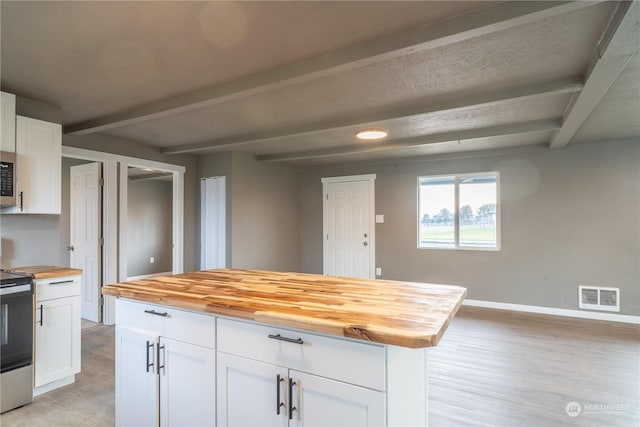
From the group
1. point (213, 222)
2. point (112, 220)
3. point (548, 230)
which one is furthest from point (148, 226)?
point (548, 230)

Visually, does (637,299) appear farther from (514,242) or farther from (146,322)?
(146,322)

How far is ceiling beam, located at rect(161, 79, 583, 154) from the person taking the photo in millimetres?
2504

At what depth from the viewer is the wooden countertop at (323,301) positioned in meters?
1.10

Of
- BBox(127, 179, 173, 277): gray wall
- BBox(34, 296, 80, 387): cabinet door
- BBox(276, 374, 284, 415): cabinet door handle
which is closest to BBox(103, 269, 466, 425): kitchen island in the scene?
BBox(276, 374, 284, 415): cabinet door handle

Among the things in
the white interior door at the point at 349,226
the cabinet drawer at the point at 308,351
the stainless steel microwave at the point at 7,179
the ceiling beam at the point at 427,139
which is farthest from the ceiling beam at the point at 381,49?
the white interior door at the point at 349,226

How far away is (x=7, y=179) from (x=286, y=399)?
2.75 meters

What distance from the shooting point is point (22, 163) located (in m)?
2.65

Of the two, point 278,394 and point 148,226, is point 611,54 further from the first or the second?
point 148,226

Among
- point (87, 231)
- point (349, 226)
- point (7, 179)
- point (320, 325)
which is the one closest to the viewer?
point (320, 325)

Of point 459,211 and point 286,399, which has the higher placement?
point 459,211

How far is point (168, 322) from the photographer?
165 centimetres

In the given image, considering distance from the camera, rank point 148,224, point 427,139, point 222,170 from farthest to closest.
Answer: point 148,224, point 222,170, point 427,139

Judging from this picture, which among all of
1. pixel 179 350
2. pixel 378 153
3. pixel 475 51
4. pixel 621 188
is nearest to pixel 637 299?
pixel 621 188

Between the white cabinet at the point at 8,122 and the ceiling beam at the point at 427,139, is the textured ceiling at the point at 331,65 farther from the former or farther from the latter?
the white cabinet at the point at 8,122
